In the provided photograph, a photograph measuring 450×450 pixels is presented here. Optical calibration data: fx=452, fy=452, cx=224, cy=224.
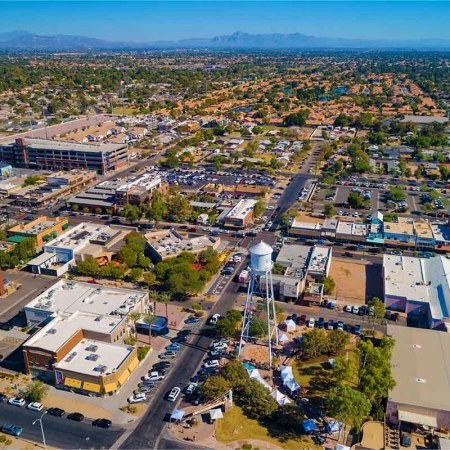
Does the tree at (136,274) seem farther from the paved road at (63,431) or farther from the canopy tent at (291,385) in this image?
the canopy tent at (291,385)

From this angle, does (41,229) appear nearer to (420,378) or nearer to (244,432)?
(244,432)

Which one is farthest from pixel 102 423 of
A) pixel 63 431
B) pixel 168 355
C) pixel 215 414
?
pixel 168 355

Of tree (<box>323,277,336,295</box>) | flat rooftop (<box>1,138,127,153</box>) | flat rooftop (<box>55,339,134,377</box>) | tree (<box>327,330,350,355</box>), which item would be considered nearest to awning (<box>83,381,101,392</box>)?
flat rooftop (<box>55,339,134,377</box>)

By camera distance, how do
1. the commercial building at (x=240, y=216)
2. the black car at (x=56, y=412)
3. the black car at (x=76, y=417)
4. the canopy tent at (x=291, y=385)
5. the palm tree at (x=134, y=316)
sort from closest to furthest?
the black car at (x=76, y=417), the black car at (x=56, y=412), the canopy tent at (x=291, y=385), the palm tree at (x=134, y=316), the commercial building at (x=240, y=216)

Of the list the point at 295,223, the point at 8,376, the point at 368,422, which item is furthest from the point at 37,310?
the point at 295,223

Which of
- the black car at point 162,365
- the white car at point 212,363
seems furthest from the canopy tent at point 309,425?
the black car at point 162,365

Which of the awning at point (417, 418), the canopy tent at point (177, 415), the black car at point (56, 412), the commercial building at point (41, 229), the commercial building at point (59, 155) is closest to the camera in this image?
the awning at point (417, 418)
